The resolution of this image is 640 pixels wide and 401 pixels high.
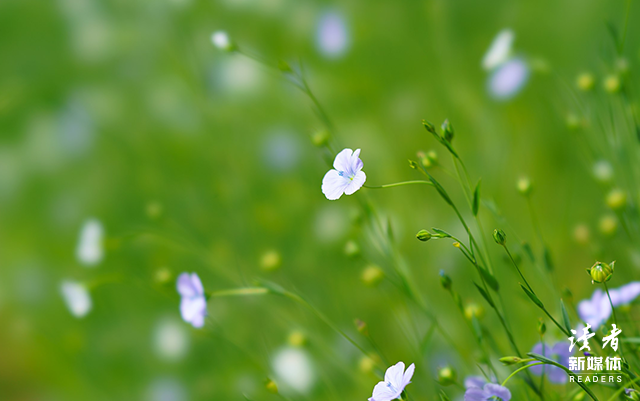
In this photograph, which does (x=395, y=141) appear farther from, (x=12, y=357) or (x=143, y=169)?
(x=12, y=357)

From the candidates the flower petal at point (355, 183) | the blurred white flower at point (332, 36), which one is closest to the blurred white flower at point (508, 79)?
the blurred white flower at point (332, 36)

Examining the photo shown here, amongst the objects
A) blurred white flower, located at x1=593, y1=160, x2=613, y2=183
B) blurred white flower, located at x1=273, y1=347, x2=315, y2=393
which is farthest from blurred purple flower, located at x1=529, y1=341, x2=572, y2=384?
blurred white flower, located at x1=273, y1=347, x2=315, y2=393

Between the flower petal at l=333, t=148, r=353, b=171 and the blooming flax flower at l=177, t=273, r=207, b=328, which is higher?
the flower petal at l=333, t=148, r=353, b=171

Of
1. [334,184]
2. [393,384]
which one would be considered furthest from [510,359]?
[334,184]

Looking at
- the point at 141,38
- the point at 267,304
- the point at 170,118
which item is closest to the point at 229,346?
the point at 267,304

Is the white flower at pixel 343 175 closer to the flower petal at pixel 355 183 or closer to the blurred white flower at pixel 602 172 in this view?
the flower petal at pixel 355 183

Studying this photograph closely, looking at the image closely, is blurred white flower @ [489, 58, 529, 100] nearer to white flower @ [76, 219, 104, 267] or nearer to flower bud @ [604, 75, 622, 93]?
flower bud @ [604, 75, 622, 93]
